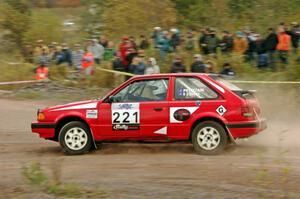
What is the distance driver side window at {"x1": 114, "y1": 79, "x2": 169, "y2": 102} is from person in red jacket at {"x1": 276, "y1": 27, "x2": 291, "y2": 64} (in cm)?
823

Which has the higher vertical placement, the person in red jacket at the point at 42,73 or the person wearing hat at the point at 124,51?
the person wearing hat at the point at 124,51

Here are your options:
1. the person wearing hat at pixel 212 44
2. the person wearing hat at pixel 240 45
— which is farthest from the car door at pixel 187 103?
the person wearing hat at pixel 212 44

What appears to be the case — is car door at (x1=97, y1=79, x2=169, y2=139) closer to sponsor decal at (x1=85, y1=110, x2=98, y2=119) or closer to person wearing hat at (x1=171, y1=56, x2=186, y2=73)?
sponsor decal at (x1=85, y1=110, x2=98, y2=119)

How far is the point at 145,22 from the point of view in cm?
3291

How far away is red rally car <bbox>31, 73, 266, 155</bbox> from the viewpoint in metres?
11.1

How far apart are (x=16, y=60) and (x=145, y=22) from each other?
863 cm

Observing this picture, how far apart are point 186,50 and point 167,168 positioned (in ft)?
38.3

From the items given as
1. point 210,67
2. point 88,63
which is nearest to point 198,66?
point 210,67

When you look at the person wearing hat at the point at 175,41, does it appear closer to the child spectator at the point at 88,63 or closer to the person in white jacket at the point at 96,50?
the person in white jacket at the point at 96,50

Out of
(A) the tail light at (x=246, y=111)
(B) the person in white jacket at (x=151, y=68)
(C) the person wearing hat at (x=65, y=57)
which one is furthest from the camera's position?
(C) the person wearing hat at (x=65, y=57)

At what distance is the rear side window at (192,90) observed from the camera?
11.3 metres

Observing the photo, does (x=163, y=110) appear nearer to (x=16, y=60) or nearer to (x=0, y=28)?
(x=16, y=60)

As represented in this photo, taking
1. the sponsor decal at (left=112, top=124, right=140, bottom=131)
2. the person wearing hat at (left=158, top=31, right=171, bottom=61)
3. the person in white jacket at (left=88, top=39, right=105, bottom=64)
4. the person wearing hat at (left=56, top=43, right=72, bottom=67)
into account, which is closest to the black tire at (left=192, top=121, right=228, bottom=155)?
the sponsor decal at (left=112, top=124, right=140, bottom=131)

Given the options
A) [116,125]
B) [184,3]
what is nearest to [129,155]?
[116,125]
